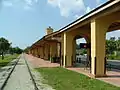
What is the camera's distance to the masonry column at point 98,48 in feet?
67.2

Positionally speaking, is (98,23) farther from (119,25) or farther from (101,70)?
(119,25)

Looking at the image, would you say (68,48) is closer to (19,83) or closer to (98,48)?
(98,48)

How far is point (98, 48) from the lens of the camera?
810 inches

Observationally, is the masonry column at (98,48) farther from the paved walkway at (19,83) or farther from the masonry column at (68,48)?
the masonry column at (68,48)

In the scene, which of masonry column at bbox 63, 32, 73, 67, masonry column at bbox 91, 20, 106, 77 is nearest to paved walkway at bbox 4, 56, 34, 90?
masonry column at bbox 91, 20, 106, 77

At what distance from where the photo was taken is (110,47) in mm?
111438

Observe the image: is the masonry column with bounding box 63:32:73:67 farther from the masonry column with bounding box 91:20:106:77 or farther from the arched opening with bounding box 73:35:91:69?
the masonry column with bounding box 91:20:106:77

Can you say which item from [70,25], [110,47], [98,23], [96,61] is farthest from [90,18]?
[110,47]

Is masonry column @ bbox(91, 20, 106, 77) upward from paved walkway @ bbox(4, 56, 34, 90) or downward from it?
upward

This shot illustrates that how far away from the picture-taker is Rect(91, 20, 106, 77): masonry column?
2047 cm

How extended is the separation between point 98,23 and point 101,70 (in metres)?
3.14

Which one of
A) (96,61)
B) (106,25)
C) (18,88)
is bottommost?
(18,88)

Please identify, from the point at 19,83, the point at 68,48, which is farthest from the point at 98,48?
the point at 68,48

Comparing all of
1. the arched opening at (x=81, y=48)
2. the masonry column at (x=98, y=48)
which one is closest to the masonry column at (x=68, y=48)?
the arched opening at (x=81, y=48)
